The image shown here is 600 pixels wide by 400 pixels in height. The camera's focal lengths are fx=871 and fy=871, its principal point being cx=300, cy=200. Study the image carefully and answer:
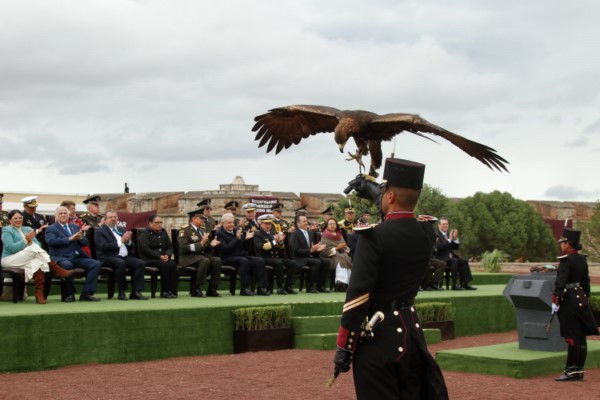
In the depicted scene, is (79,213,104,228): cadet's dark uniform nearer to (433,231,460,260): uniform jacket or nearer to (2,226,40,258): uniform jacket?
(2,226,40,258): uniform jacket

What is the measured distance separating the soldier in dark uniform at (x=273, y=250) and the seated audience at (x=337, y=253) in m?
0.88

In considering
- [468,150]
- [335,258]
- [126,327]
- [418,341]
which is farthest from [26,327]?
[335,258]

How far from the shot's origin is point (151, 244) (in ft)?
43.2

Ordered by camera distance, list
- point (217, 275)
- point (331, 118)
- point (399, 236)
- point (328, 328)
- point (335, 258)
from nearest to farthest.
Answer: point (399, 236) → point (331, 118) → point (328, 328) → point (217, 275) → point (335, 258)

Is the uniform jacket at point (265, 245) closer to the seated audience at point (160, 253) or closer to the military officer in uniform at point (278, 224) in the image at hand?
the military officer in uniform at point (278, 224)

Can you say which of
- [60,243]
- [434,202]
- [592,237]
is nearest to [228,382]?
[60,243]

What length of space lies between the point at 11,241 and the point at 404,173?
7.98 m

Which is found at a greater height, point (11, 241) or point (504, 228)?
point (504, 228)

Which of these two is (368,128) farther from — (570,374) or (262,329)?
(262,329)

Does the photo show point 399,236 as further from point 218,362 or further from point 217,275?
point 217,275

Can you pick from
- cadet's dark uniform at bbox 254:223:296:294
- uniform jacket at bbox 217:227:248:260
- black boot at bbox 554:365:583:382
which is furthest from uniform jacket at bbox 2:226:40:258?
black boot at bbox 554:365:583:382

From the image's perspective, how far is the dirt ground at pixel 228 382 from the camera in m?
8.38

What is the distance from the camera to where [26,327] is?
31.1ft

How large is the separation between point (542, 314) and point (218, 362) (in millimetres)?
4091
